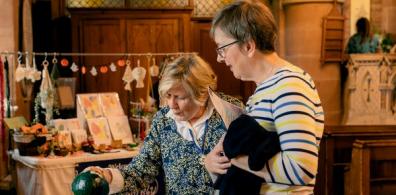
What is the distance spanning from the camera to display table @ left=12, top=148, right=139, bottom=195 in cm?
406

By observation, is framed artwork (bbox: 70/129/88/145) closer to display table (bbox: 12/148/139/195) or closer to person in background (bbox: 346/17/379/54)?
display table (bbox: 12/148/139/195)

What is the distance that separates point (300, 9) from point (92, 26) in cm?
287

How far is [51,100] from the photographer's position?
175 inches

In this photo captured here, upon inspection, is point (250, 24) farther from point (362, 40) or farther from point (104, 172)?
point (362, 40)

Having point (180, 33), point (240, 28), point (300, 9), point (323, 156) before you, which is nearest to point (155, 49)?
point (180, 33)

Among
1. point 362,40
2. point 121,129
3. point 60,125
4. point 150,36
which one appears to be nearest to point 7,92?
point 60,125

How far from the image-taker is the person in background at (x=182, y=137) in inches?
74.9

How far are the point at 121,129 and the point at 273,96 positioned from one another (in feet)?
11.4

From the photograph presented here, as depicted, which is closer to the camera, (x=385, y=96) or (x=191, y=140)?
(x=191, y=140)

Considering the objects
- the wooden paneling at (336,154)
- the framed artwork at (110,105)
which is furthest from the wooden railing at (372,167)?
the framed artwork at (110,105)

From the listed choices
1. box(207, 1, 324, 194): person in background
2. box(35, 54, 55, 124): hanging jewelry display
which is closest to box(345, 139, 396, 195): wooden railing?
box(207, 1, 324, 194): person in background

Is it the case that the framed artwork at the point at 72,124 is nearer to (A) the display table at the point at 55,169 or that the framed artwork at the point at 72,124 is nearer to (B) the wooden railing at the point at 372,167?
(A) the display table at the point at 55,169

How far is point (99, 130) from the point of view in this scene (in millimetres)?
→ 4488

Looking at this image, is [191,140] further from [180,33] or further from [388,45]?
[388,45]
